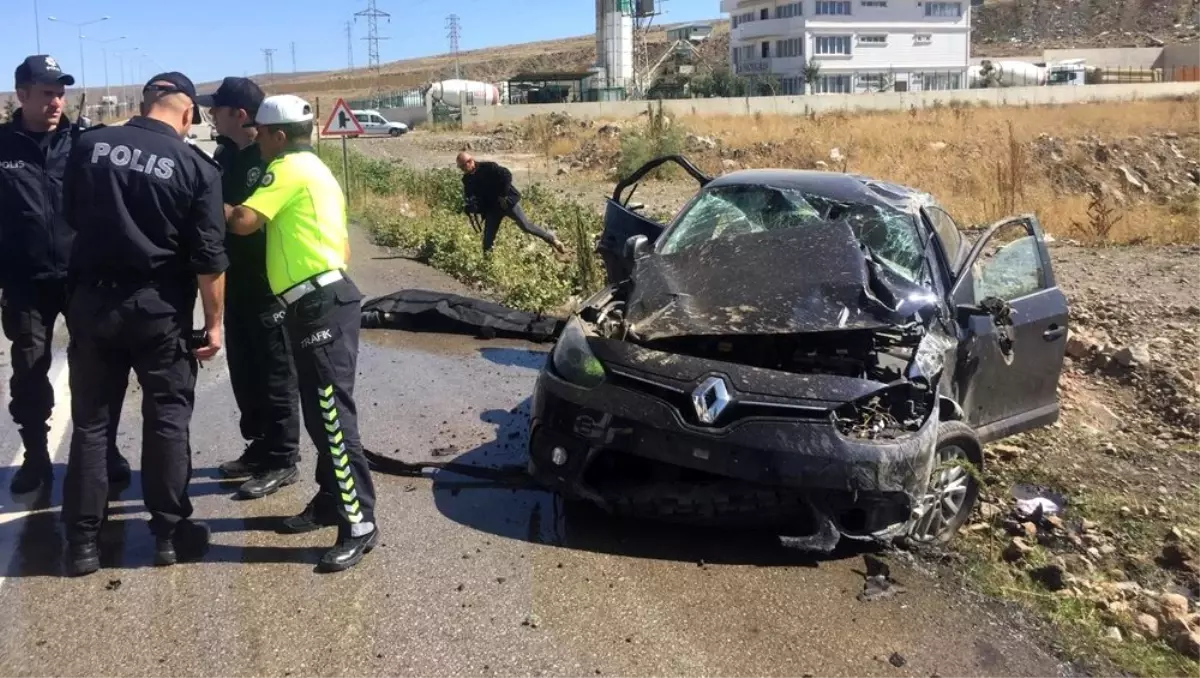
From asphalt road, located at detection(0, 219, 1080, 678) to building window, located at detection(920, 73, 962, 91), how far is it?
Result: 3214 inches

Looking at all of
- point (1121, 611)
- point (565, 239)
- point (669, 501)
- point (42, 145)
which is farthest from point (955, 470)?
point (565, 239)

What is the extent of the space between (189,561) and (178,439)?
53cm

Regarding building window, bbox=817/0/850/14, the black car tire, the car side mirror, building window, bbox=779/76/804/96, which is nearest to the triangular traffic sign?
the car side mirror

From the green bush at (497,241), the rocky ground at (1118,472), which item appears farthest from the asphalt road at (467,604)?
the green bush at (497,241)

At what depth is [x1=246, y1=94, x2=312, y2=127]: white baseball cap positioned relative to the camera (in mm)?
4070

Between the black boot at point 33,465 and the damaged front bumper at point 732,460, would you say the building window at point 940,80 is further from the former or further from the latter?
the black boot at point 33,465

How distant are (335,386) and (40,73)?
2.19 meters

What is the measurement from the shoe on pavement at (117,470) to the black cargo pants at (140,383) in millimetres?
913

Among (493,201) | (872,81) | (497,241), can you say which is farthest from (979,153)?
(872,81)

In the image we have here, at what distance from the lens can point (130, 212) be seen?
386cm

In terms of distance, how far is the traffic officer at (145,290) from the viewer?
3.84 m

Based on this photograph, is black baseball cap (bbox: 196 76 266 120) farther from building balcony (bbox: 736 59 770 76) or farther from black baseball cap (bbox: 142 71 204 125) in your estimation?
building balcony (bbox: 736 59 770 76)

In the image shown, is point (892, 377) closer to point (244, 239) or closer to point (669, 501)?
point (669, 501)

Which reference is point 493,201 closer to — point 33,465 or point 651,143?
point 33,465
